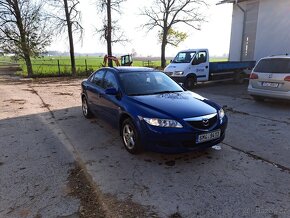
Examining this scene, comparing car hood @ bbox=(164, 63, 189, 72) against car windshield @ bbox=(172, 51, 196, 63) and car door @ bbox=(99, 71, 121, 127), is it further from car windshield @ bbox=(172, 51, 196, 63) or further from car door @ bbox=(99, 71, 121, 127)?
car door @ bbox=(99, 71, 121, 127)

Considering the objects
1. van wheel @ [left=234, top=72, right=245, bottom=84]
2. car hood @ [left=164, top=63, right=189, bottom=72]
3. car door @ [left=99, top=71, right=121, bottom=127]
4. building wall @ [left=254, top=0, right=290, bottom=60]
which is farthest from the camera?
van wheel @ [left=234, top=72, right=245, bottom=84]

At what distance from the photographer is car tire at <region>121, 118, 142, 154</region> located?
4309 millimetres

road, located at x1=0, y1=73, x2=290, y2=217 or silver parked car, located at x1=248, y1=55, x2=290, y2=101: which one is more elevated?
silver parked car, located at x1=248, y1=55, x2=290, y2=101

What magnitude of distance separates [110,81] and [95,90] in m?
0.75

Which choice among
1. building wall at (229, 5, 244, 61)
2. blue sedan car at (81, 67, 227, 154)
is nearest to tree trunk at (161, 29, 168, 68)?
building wall at (229, 5, 244, 61)

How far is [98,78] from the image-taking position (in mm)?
6359

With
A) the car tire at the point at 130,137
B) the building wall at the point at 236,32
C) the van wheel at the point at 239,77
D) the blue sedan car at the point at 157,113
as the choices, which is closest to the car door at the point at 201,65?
the van wheel at the point at 239,77

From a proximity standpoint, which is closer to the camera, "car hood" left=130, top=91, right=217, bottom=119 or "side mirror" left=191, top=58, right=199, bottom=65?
"car hood" left=130, top=91, right=217, bottom=119

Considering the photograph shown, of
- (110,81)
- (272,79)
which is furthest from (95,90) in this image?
(272,79)

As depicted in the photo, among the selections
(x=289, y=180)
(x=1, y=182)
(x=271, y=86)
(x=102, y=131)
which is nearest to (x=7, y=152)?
(x=1, y=182)

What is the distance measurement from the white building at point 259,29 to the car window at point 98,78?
40.6 ft

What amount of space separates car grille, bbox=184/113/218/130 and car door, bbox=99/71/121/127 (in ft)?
4.97

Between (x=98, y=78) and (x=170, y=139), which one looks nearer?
(x=170, y=139)

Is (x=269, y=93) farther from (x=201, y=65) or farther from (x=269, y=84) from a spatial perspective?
(x=201, y=65)
